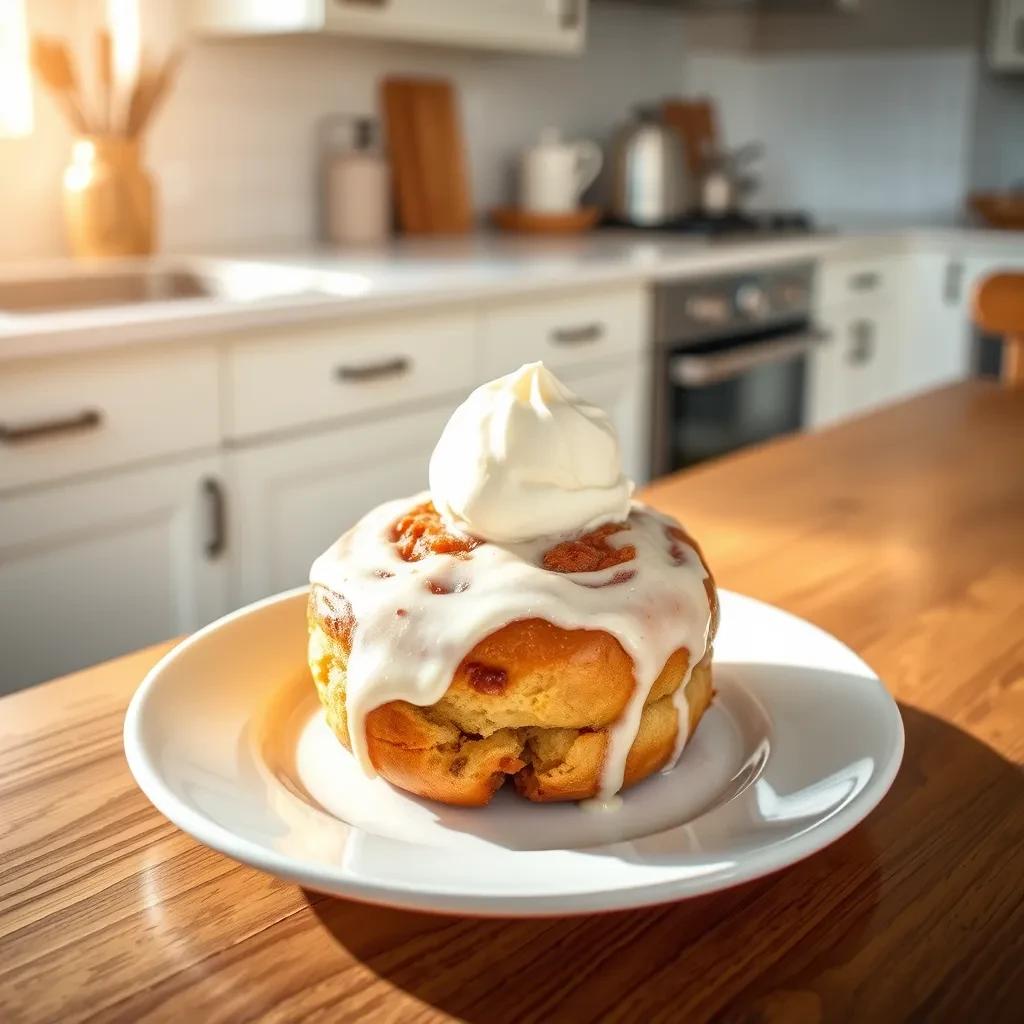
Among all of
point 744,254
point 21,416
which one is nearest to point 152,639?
point 21,416

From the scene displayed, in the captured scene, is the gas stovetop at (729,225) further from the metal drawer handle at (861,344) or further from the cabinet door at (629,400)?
the cabinet door at (629,400)

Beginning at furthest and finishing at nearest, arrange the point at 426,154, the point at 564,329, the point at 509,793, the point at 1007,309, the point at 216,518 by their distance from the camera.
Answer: the point at 426,154
the point at 564,329
the point at 216,518
the point at 1007,309
the point at 509,793

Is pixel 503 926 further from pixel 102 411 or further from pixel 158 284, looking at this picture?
pixel 158 284

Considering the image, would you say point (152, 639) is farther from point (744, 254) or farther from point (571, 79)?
point (571, 79)

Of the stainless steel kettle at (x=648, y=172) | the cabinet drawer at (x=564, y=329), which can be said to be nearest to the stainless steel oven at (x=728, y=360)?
the cabinet drawer at (x=564, y=329)

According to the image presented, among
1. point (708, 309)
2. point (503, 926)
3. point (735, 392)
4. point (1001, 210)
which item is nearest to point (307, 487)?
point (708, 309)

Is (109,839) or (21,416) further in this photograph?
(21,416)

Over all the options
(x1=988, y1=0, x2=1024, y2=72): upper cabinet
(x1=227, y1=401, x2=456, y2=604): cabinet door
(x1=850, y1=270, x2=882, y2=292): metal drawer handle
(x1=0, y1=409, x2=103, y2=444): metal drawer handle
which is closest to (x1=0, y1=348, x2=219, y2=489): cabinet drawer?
(x1=0, y1=409, x2=103, y2=444): metal drawer handle
